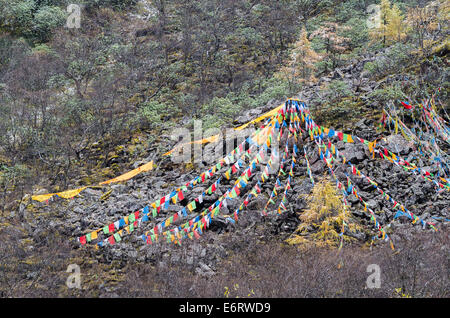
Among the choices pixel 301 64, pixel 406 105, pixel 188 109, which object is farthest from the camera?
pixel 188 109

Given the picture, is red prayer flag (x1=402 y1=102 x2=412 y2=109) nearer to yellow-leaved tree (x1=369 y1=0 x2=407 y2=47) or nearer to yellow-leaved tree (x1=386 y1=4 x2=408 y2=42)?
yellow-leaved tree (x1=369 y1=0 x2=407 y2=47)

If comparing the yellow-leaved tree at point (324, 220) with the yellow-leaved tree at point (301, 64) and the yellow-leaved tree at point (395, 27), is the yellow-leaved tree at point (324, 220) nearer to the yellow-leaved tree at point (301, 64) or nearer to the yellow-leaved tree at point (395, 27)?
the yellow-leaved tree at point (301, 64)

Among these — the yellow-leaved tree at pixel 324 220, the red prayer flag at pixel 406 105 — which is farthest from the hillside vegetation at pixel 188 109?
the red prayer flag at pixel 406 105

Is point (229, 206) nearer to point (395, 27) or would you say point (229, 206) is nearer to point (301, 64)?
point (301, 64)

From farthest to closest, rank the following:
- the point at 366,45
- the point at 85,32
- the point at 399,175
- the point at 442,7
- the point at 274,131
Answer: the point at 85,32 → the point at 366,45 → the point at 442,7 → the point at 274,131 → the point at 399,175

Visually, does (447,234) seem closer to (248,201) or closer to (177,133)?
(248,201)

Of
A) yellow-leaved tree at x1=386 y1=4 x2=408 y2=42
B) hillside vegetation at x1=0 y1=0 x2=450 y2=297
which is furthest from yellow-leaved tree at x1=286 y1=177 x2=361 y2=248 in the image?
yellow-leaved tree at x1=386 y1=4 x2=408 y2=42

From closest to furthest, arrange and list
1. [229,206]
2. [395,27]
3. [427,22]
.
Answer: [229,206] → [427,22] → [395,27]

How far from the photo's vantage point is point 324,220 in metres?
7.23

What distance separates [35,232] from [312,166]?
6.71 m

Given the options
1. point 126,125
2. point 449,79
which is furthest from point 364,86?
point 126,125

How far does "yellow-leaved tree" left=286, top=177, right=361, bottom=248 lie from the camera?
7.02 metres

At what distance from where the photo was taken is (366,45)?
58.9 ft

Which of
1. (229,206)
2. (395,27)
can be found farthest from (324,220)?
(395,27)
